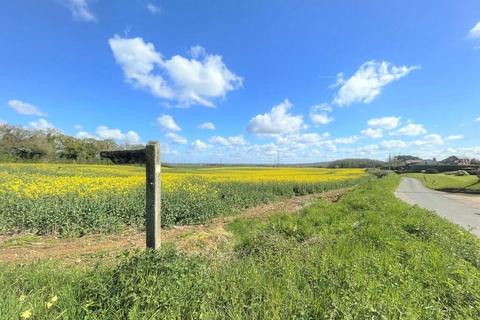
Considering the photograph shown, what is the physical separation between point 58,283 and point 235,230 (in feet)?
20.6

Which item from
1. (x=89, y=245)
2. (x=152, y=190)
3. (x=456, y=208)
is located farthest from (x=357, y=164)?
(x=152, y=190)

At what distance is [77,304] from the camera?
3328 mm

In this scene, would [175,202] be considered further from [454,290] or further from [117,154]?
[454,290]

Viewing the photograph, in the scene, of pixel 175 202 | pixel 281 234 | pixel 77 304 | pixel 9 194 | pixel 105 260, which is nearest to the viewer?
pixel 77 304

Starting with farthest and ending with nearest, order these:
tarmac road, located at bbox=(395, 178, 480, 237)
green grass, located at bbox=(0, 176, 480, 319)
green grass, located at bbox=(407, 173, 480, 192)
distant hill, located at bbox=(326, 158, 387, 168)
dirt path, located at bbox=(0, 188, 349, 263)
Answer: distant hill, located at bbox=(326, 158, 387, 168), green grass, located at bbox=(407, 173, 480, 192), tarmac road, located at bbox=(395, 178, 480, 237), dirt path, located at bbox=(0, 188, 349, 263), green grass, located at bbox=(0, 176, 480, 319)

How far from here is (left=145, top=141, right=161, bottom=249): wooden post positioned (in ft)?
14.5

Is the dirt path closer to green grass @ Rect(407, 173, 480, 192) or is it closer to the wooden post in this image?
the wooden post

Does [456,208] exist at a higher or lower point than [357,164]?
lower

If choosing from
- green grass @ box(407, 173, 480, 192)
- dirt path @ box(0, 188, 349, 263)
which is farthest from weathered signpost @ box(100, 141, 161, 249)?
green grass @ box(407, 173, 480, 192)

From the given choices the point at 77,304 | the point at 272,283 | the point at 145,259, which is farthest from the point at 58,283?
the point at 272,283

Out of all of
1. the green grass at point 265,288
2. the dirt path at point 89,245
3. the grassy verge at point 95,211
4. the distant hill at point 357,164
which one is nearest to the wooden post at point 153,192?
the green grass at point 265,288

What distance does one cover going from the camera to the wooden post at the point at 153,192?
441 cm

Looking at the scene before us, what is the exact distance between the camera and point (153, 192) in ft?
14.6

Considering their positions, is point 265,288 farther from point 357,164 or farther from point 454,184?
point 357,164
